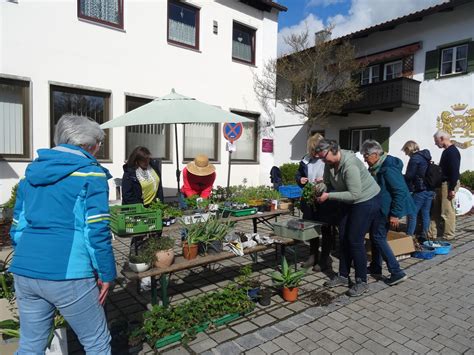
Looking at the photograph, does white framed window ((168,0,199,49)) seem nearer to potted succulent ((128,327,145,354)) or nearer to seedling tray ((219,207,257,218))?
seedling tray ((219,207,257,218))

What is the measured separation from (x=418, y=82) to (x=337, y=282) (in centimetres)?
1243

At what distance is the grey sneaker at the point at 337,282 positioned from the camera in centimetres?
417

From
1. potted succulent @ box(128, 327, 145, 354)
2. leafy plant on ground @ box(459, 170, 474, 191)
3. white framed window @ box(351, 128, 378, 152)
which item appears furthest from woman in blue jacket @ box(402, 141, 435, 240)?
white framed window @ box(351, 128, 378, 152)

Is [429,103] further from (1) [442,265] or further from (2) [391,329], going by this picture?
(2) [391,329]

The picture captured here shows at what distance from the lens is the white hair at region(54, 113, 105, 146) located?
2.02m

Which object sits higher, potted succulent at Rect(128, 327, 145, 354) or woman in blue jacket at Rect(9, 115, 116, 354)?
woman in blue jacket at Rect(9, 115, 116, 354)

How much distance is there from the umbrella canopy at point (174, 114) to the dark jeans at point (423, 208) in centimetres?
354

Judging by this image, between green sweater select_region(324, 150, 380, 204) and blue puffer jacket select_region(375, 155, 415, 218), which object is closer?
green sweater select_region(324, 150, 380, 204)

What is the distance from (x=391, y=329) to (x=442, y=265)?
2.49 m

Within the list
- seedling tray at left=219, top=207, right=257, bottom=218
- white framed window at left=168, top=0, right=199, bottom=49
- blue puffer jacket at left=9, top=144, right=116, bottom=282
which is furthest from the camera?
white framed window at left=168, top=0, right=199, bottom=49

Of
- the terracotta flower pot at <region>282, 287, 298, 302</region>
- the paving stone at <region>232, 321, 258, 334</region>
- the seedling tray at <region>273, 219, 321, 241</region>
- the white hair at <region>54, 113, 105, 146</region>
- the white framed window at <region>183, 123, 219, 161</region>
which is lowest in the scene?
the paving stone at <region>232, 321, 258, 334</region>

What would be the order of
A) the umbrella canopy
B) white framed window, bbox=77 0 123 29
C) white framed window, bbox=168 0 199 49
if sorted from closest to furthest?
the umbrella canopy → white framed window, bbox=77 0 123 29 → white framed window, bbox=168 0 199 49

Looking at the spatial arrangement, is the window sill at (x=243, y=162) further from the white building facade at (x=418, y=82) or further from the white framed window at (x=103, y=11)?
the white building facade at (x=418, y=82)

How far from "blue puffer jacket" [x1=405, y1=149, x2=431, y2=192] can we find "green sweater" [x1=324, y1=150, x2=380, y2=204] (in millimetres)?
2419
